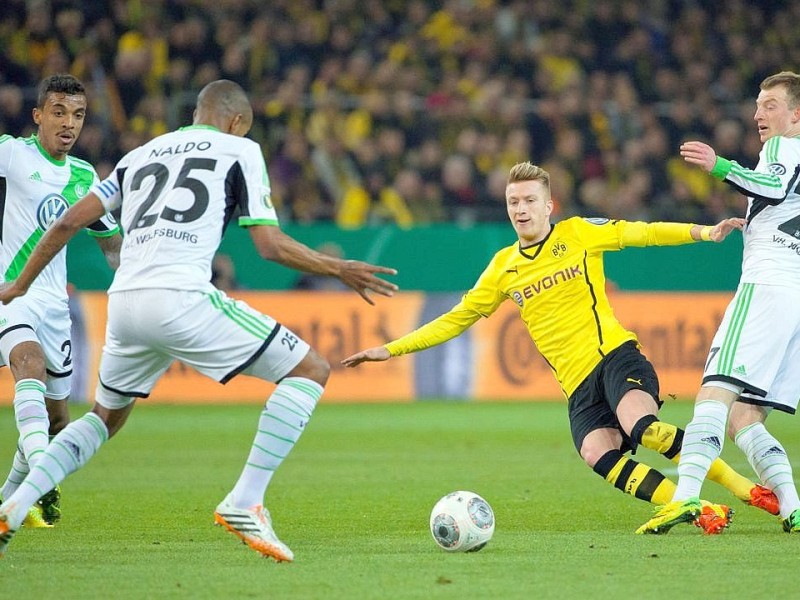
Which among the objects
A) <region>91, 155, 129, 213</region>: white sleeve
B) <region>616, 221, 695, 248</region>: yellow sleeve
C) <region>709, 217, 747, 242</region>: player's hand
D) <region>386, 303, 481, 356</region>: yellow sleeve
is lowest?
<region>386, 303, 481, 356</region>: yellow sleeve

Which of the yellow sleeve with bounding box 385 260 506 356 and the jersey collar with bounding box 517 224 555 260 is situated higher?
the jersey collar with bounding box 517 224 555 260

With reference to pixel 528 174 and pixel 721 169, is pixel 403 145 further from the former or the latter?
pixel 721 169

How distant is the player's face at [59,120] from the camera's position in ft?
25.5

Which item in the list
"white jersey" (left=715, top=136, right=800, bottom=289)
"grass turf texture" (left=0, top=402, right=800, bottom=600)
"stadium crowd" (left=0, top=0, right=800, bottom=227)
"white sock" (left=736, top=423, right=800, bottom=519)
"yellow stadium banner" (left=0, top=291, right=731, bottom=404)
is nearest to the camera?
"grass turf texture" (left=0, top=402, right=800, bottom=600)

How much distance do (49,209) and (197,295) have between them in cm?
229

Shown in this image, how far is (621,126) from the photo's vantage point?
19.7 meters

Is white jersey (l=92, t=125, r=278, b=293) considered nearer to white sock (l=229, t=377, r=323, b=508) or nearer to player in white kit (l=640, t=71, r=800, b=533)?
white sock (l=229, t=377, r=323, b=508)

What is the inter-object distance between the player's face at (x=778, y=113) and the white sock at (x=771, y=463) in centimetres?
161

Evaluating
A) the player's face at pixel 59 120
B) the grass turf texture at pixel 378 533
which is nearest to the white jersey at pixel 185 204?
the grass turf texture at pixel 378 533

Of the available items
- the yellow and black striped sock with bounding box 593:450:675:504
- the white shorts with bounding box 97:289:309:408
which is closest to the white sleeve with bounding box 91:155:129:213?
the white shorts with bounding box 97:289:309:408

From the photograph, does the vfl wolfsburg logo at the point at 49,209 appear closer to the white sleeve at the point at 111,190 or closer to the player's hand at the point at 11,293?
the player's hand at the point at 11,293

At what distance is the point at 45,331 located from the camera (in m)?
7.70

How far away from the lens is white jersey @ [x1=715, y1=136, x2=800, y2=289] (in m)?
6.80

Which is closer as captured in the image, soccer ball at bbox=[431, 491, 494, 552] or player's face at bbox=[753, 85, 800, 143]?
soccer ball at bbox=[431, 491, 494, 552]
